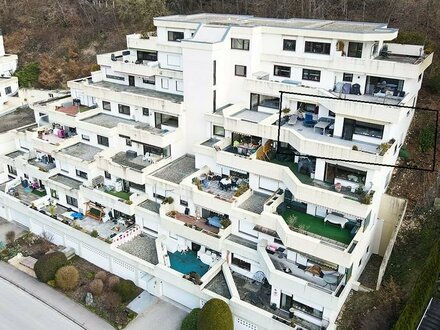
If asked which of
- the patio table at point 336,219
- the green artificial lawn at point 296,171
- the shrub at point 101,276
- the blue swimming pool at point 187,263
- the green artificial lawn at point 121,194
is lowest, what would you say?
the shrub at point 101,276

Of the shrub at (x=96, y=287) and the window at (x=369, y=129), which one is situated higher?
the window at (x=369, y=129)

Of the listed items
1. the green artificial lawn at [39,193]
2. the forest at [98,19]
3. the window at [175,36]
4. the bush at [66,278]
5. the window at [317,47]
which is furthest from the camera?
the forest at [98,19]

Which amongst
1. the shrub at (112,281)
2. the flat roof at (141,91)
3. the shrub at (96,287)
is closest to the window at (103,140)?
the flat roof at (141,91)

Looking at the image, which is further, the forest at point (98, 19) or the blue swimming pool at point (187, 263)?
the forest at point (98, 19)

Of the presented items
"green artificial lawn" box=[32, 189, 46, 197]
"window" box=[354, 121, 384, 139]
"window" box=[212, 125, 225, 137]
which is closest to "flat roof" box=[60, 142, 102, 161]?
"green artificial lawn" box=[32, 189, 46, 197]

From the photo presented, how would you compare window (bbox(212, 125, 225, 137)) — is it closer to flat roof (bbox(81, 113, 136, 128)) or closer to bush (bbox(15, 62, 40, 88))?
flat roof (bbox(81, 113, 136, 128))

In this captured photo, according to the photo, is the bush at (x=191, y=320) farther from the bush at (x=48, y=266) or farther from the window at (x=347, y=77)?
the window at (x=347, y=77)

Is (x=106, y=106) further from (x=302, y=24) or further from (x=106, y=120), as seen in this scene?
(x=302, y=24)
